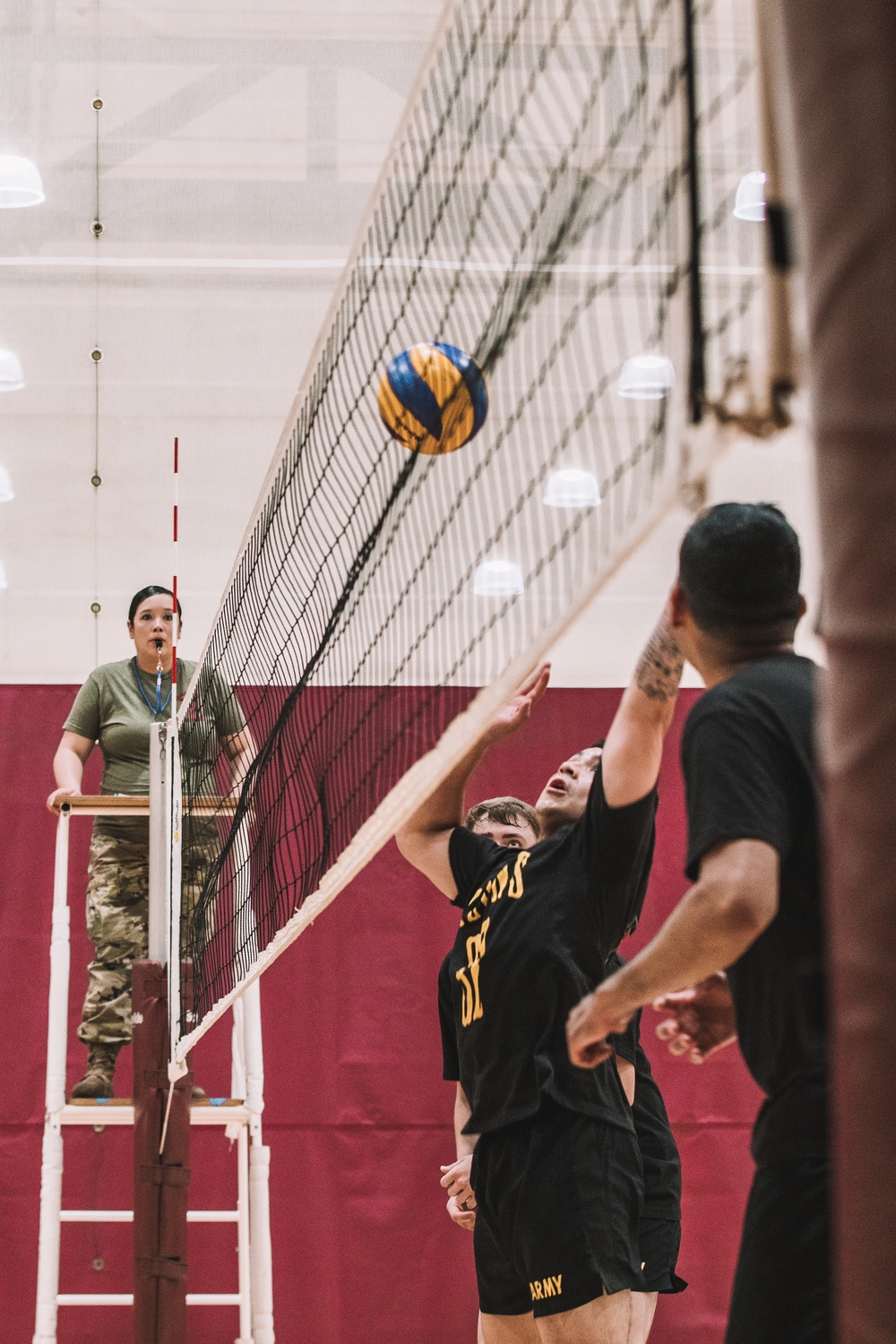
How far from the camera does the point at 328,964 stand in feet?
21.1

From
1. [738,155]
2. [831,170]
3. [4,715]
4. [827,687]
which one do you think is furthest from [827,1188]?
[738,155]

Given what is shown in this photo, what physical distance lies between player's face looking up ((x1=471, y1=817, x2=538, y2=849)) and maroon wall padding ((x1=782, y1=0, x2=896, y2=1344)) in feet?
9.74

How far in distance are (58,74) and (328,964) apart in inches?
178

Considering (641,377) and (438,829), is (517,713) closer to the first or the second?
(438,829)

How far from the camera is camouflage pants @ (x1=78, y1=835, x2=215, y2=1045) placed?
5227mm

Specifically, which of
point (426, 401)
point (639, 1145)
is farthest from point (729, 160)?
point (639, 1145)

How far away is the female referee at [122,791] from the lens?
16.3 feet

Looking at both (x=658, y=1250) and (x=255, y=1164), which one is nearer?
(x=658, y=1250)

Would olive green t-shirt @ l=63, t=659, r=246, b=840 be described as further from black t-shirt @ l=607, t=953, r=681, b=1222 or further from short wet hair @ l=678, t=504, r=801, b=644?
short wet hair @ l=678, t=504, r=801, b=644

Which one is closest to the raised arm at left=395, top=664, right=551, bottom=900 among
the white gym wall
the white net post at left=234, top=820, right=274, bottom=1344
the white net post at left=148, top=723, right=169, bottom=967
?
the white net post at left=148, top=723, right=169, bottom=967

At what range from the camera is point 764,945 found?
189cm

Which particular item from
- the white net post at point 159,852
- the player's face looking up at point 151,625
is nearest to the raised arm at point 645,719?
the white net post at point 159,852

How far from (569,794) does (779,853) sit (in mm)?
1585

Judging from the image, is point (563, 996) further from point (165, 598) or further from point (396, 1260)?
point (396, 1260)
